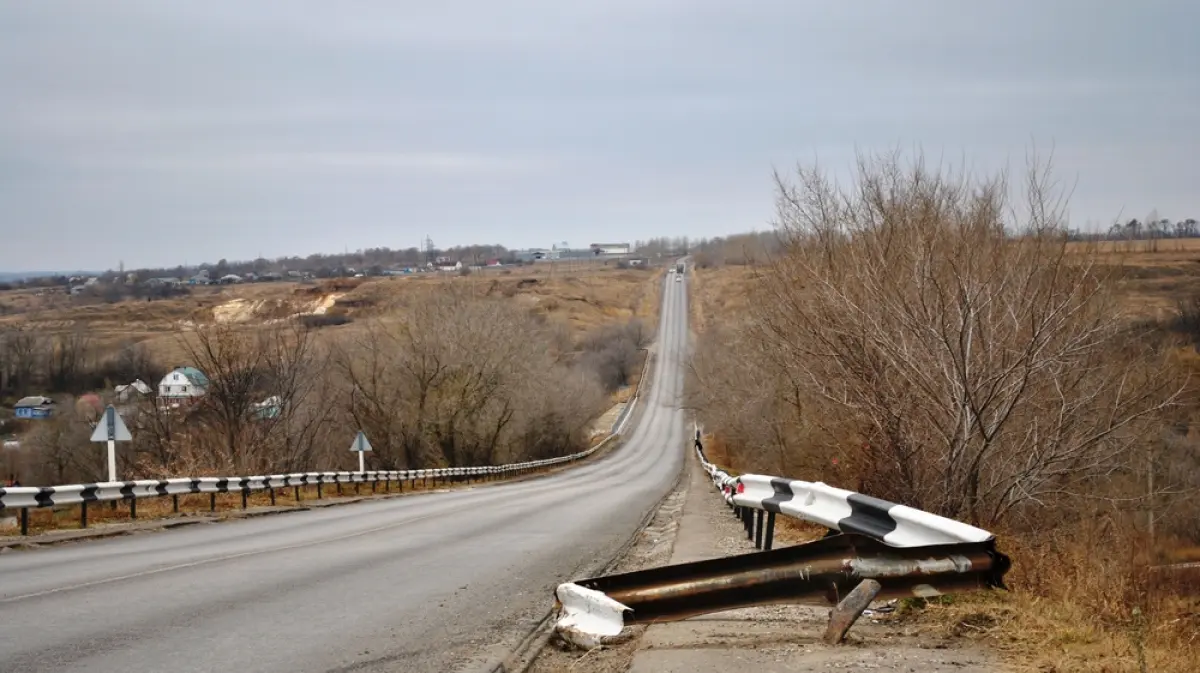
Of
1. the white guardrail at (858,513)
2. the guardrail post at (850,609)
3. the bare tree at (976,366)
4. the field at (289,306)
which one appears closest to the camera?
the guardrail post at (850,609)

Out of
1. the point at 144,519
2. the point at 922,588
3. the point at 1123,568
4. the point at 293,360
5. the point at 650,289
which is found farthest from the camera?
the point at 650,289

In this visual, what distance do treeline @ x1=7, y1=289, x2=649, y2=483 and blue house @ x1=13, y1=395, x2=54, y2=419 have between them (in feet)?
4.49

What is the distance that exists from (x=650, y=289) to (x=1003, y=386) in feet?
616

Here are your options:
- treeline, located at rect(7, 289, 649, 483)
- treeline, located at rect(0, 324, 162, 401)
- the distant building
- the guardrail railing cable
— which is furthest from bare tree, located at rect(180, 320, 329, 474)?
treeline, located at rect(0, 324, 162, 401)

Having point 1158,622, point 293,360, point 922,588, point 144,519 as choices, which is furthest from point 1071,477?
point 293,360

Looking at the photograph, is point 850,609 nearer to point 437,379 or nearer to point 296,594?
point 296,594

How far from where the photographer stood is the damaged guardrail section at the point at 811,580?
6586 mm

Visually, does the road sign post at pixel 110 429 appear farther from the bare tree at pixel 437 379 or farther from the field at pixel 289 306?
the bare tree at pixel 437 379

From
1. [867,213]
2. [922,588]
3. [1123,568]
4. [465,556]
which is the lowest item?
[465,556]

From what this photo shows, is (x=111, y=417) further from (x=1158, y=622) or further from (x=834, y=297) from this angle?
(x=1158, y=622)

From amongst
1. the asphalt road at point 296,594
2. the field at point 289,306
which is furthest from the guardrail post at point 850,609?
the field at point 289,306

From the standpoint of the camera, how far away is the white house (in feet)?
141

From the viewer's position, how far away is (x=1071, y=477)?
14594mm

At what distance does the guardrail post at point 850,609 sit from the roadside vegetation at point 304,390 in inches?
960
